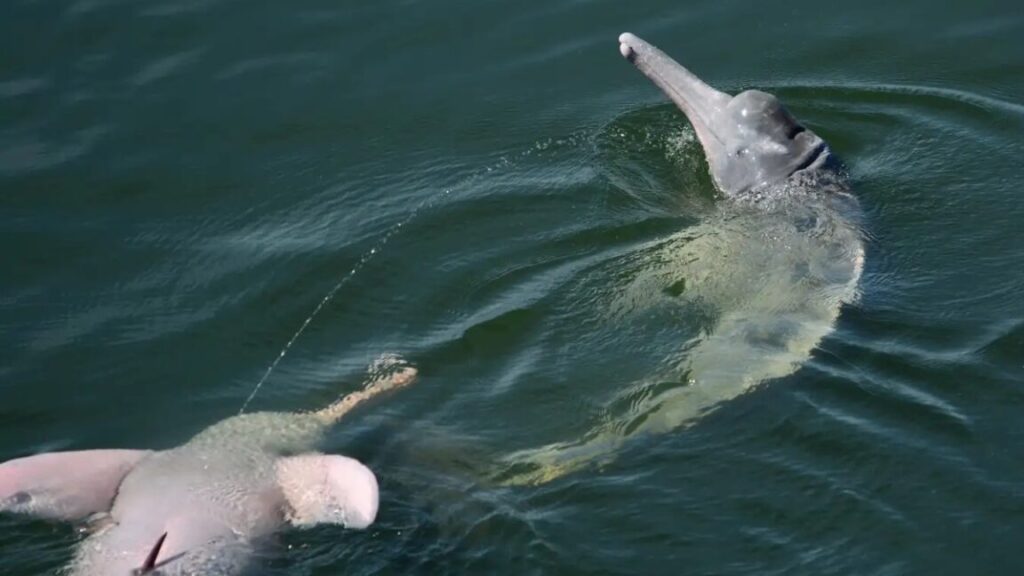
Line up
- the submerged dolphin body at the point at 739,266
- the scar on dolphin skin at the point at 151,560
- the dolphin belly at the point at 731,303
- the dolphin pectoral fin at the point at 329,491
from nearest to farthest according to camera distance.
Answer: the scar on dolphin skin at the point at 151,560 < the dolphin pectoral fin at the point at 329,491 < the dolphin belly at the point at 731,303 < the submerged dolphin body at the point at 739,266

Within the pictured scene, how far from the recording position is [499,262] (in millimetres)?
10383

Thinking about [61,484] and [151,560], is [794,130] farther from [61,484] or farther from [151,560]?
[151,560]

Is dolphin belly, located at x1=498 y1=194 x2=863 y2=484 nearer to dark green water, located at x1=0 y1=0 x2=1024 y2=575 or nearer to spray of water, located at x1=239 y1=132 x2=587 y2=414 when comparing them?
dark green water, located at x1=0 y1=0 x2=1024 y2=575

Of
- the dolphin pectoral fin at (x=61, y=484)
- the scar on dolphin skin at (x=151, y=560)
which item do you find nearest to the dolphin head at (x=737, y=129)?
the dolphin pectoral fin at (x=61, y=484)

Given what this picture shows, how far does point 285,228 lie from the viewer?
36.2 feet

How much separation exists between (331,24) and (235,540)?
6.86 meters

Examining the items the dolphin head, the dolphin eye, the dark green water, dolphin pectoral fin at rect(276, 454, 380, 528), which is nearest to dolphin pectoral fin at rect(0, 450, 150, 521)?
the dark green water

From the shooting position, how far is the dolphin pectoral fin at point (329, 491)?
7852mm

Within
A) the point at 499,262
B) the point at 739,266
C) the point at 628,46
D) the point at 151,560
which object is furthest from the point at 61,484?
the point at 628,46

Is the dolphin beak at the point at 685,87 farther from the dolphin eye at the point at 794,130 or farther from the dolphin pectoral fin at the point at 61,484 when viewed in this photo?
the dolphin pectoral fin at the point at 61,484

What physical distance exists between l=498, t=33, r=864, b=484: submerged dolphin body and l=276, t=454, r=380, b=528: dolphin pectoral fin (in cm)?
85

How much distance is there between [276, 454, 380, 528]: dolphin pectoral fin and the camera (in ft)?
25.8

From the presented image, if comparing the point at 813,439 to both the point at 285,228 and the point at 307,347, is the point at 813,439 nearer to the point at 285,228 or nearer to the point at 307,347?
the point at 307,347

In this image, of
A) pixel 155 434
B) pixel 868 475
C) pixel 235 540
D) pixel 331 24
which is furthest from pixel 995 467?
pixel 331 24
